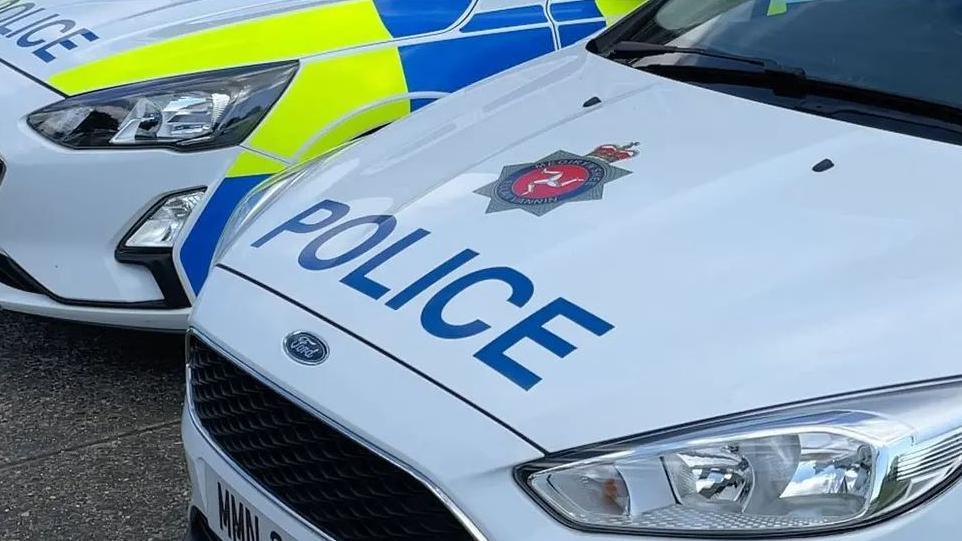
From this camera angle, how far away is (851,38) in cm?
245

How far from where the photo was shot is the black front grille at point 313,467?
1661mm

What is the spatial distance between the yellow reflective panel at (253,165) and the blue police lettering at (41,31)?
1.89 feet

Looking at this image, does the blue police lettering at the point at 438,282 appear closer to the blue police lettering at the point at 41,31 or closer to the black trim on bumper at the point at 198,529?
the black trim on bumper at the point at 198,529

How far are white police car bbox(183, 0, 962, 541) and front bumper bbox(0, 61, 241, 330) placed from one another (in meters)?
0.68

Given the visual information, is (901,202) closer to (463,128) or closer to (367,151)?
(463,128)

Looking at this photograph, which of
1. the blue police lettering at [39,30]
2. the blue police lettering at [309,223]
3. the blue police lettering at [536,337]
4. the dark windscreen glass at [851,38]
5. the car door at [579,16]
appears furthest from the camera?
the car door at [579,16]

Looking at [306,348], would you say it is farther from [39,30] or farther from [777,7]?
[39,30]

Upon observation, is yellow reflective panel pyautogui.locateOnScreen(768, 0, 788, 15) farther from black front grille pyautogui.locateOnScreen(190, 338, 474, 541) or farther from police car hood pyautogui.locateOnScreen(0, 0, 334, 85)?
black front grille pyautogui.locateOnScreen(190, 338, 474, 541)

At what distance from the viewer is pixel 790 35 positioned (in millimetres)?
2535

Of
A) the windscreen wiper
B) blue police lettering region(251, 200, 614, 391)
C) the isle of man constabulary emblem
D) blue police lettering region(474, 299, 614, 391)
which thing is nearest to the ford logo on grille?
blue police lettering region(251, 200, 614, 391)

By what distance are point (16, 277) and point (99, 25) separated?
73 cm

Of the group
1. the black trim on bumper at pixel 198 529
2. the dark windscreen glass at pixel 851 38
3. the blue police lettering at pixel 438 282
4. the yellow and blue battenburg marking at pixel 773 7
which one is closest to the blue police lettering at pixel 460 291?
the blue police lettering at pixel 438 282

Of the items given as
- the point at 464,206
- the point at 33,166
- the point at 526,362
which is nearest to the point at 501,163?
the point at 464,206

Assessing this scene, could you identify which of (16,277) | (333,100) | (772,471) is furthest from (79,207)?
(772,471)
